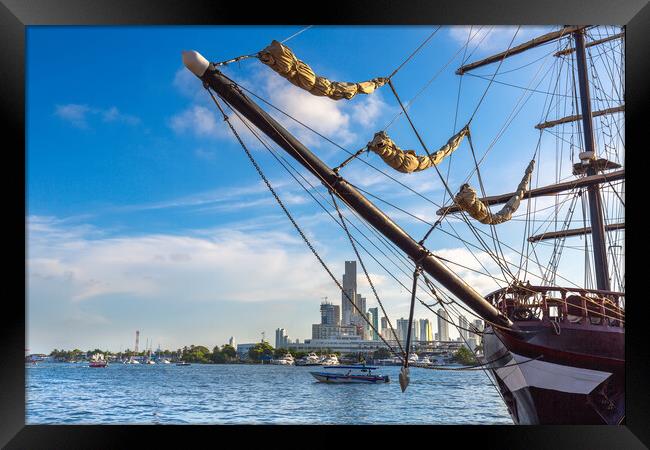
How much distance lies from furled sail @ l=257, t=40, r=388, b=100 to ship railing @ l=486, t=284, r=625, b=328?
375 centimetres

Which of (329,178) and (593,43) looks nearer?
(329,178)

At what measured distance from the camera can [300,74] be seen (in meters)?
5.73

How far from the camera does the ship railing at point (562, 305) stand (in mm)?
8430

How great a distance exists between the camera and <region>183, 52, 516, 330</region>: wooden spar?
5570mm

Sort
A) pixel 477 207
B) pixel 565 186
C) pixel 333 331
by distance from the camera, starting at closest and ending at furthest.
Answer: pixel 477 207 < pixel 565 186 < pixel 333 331

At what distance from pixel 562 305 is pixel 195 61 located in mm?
5889

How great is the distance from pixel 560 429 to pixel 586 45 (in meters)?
9.58

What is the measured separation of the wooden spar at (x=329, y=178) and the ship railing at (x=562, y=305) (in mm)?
1573

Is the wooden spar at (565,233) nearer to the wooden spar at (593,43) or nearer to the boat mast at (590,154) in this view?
the boat mast at (590,154)

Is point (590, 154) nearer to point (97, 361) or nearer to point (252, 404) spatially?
point (252, 404)

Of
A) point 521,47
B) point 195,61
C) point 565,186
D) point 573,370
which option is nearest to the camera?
point 195,61

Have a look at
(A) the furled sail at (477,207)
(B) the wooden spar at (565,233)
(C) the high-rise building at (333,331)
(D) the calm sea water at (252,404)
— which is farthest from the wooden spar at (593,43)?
(C) the high-rise building at (333,331)
